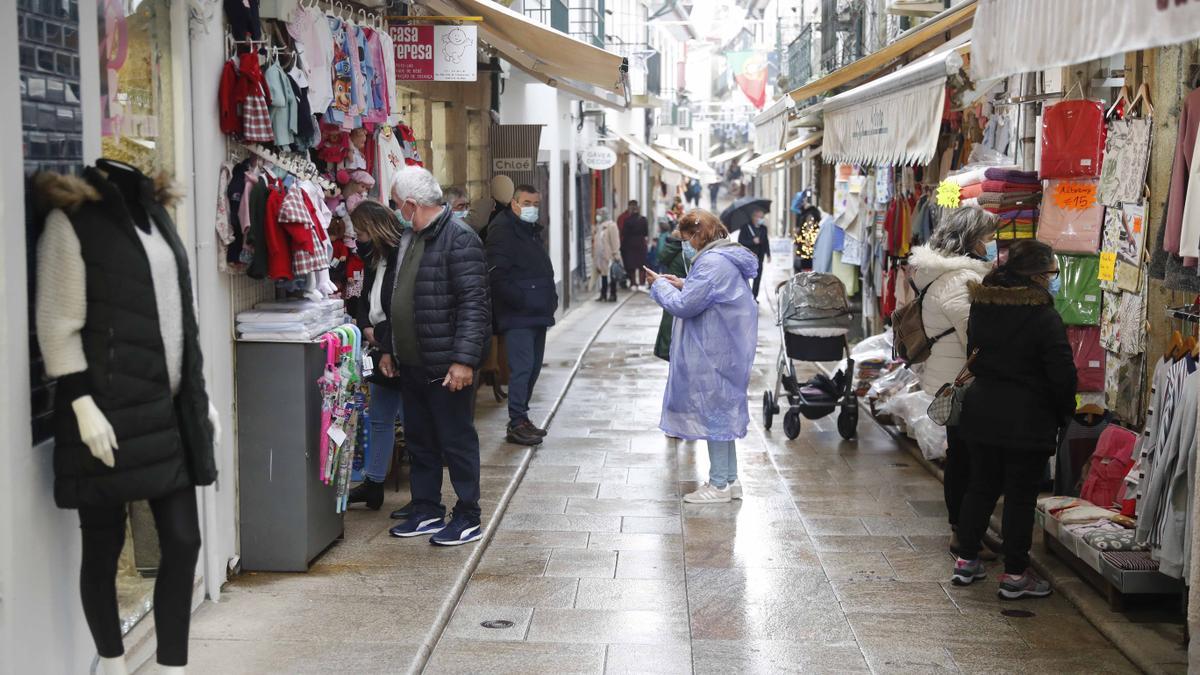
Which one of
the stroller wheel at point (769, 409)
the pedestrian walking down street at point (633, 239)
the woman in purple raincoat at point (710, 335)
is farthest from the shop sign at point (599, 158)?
the woman in purple raincoat at point (710, 335)

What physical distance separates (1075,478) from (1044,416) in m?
1.21

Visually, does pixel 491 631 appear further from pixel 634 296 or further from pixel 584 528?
pixel 634 296

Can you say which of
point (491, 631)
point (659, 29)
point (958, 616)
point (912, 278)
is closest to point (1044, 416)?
point (958, 616)

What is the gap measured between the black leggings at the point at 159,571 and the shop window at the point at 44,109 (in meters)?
0.38

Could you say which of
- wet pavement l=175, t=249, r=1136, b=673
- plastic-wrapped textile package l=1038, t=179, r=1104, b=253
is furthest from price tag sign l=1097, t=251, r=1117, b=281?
wet pavement l=175, t=249, r=1136, b=673

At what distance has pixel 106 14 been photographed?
5270 millimetres

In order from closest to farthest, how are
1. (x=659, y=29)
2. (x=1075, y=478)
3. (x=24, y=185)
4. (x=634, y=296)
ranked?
(x=24, y=185) → (x=1075, y=478) → (x=634, y=296) → (x=659, y=29)

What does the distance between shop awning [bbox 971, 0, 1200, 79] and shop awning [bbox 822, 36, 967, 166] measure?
2.99 metres

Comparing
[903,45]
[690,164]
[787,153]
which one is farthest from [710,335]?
[690,164]

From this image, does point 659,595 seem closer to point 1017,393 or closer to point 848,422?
point 1017,393

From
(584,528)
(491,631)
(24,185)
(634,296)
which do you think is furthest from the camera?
(634,296)

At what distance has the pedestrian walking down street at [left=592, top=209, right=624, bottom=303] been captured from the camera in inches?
1035

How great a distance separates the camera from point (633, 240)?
27.7 m

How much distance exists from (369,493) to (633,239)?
19.8 metres
